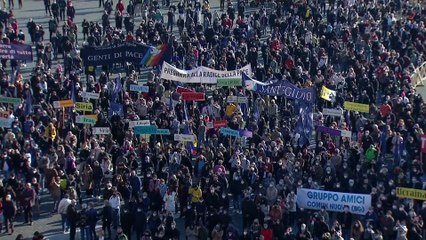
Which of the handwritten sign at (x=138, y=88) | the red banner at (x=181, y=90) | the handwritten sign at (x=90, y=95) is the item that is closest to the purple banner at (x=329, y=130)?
the red banner at (x=181, y=90)

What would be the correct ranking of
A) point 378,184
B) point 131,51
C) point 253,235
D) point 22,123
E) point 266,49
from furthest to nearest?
point 266,49, point 131,51, point 22,123, point 378,184, point 253,235

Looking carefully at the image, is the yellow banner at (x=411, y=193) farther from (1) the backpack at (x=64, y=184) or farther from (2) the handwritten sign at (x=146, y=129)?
(1) the backpack at (x=64, y=184)

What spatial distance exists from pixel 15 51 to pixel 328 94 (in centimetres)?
1023

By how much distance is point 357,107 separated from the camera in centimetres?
3362

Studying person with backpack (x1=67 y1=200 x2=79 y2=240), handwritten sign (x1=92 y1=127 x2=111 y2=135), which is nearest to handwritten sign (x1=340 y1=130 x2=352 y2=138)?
handwritten sign (x1=92 y1=127 x2=111 y2=135)

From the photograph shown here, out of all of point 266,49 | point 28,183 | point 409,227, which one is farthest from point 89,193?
point 266,49

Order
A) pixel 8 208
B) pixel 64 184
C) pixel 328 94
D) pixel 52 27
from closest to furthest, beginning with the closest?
1. pixel 8 208
2. pixel 64 184
3. pixel 328 94
4. pixel 52 27

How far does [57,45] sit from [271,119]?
1152 cm

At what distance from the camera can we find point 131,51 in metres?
36.3

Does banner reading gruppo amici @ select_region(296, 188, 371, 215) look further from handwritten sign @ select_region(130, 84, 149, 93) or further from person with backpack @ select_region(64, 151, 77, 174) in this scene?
handwritten sign @ select_region(130, 84, 149, 93)

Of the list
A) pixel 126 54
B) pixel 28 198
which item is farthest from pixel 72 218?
pixel 126 54

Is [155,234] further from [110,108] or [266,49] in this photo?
[266,49]

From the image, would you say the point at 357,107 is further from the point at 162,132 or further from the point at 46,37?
the point at 46,37

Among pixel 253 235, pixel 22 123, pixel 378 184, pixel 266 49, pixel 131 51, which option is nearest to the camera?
pixel 253 235
